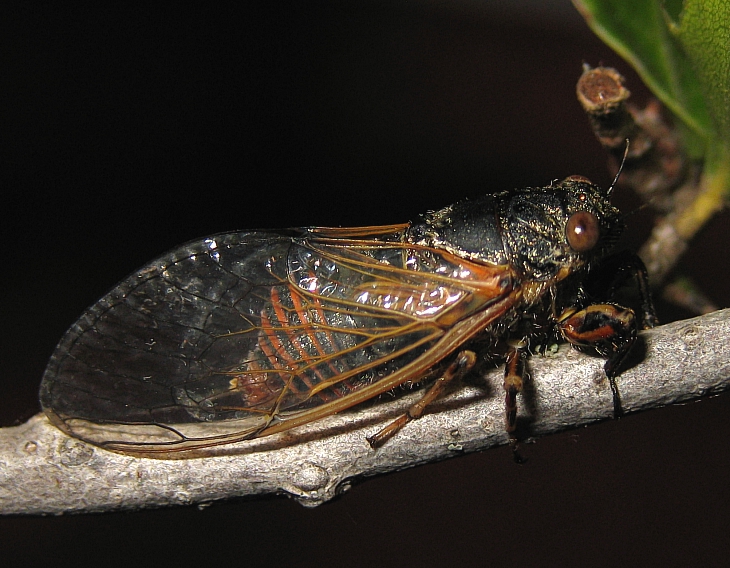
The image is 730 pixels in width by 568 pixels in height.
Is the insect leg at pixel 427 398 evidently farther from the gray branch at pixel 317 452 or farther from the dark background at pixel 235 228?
the dark background at pixel 235 228

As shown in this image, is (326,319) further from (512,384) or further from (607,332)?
(607,332)

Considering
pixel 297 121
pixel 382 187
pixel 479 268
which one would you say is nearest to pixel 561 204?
pixel 479 268

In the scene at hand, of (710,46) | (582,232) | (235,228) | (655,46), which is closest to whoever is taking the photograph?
(710,46)

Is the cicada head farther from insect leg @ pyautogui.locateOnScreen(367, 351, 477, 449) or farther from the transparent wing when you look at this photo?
insect leg @ pyautogui.locateOnScreen(367, 351, 477, 449)

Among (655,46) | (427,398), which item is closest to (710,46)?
(655,46)

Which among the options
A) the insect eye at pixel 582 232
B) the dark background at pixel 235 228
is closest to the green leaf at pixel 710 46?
the insect eye at pixel 582 232

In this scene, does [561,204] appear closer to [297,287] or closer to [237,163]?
[297,287]
